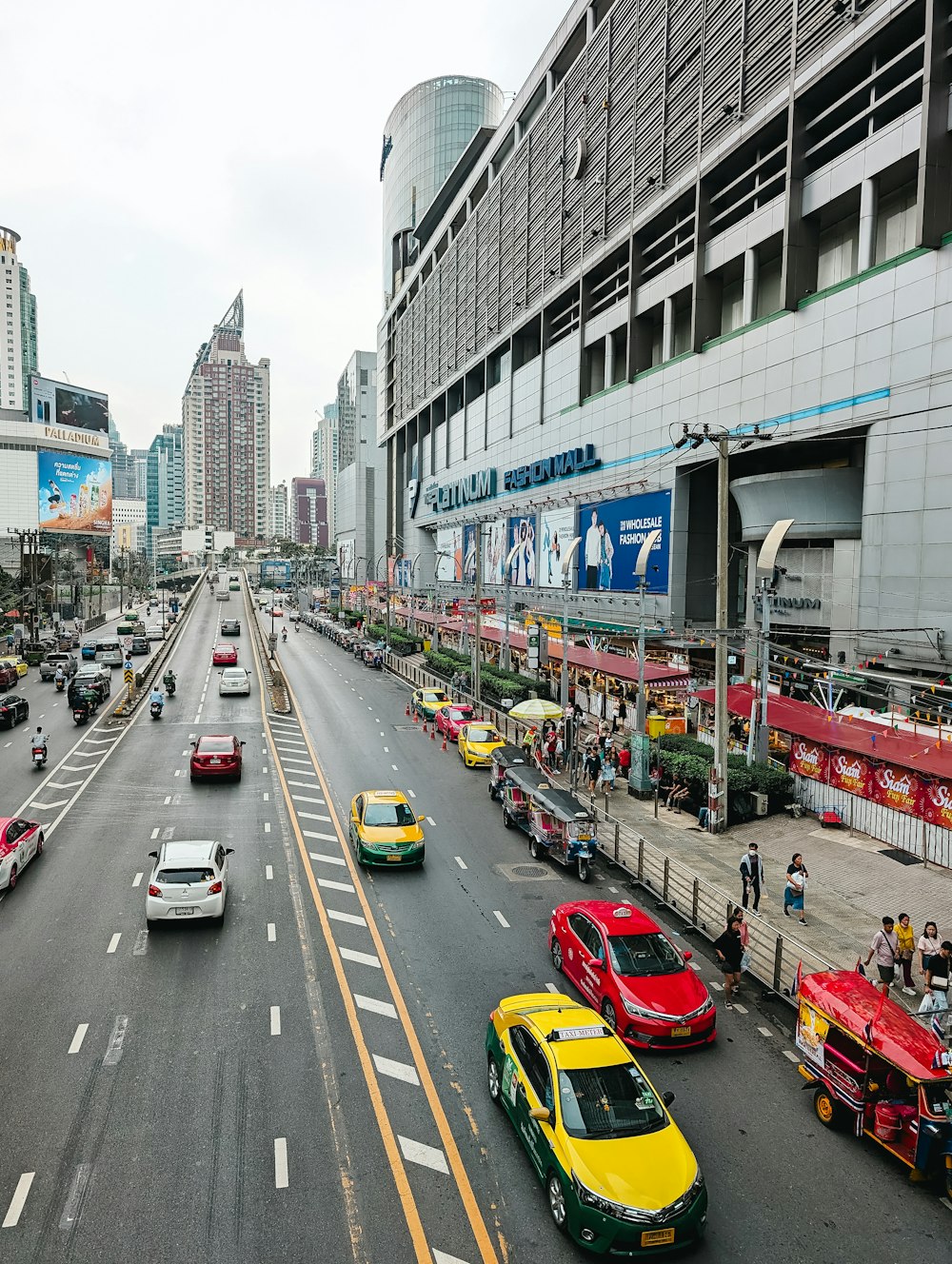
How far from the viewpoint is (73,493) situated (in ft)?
457

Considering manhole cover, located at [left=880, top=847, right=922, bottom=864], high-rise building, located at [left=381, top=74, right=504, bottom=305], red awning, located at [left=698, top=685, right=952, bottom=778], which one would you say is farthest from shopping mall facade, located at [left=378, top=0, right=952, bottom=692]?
high-rise building, located at [left=381, top=74, right=504, bottom=305]

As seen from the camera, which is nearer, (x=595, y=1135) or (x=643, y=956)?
(x=595, y=1135)

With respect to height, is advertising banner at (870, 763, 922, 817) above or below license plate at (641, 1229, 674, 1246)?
above

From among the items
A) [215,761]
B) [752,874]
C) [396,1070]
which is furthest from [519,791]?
[396,1070]

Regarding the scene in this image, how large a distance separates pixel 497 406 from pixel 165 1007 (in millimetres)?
67519

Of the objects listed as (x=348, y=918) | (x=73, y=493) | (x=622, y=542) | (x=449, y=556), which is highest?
(x=73, y=493)

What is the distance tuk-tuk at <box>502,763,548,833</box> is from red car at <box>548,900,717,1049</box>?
8280 mm

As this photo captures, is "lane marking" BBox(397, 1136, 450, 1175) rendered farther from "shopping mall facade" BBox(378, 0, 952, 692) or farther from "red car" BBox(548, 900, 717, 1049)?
"shopping mall facade" BBox(378, 0, 952, 692)

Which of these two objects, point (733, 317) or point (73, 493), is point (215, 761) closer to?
point (733, 317)

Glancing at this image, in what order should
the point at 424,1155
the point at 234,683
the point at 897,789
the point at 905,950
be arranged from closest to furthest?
the point at 424,1155, the point at 905,950, the point at 897,789, the point at 234,683

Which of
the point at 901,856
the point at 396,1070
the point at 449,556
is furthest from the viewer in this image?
the point at 449,556

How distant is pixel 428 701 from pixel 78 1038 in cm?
3156

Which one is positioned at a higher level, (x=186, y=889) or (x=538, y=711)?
(x=538, y=711)

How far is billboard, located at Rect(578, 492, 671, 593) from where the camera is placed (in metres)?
45.6
